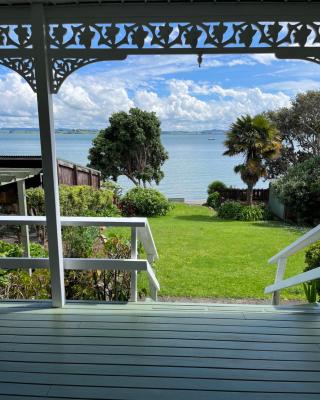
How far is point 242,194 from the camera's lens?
17.2 m

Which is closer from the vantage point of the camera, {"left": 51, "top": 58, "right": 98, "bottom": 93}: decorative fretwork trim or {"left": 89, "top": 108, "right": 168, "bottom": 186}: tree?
{"left": 51, "top": 58, "right": 98, "bottom": 93}: decorative fretwork trim

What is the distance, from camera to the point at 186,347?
253 centimetres

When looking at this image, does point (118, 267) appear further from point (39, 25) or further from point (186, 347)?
point (39, 25)

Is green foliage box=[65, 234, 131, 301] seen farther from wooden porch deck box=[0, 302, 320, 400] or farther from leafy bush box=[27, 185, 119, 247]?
leafy bush box=[27, 185, 119, 247]

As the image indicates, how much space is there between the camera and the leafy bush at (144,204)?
47.8 feet

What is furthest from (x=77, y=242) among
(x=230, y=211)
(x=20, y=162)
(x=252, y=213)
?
(x=252, y=213)

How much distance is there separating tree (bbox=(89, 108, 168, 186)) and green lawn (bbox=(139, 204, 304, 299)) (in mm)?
6252

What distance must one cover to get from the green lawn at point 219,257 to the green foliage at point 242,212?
2.66ft

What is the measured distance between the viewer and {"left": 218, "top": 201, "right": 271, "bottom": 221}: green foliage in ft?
47.1

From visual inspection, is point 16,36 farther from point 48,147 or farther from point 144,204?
point 144,204

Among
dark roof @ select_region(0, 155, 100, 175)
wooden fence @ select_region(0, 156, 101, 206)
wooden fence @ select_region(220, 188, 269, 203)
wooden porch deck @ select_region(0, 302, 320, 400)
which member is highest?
dark roof @ select_region(0, 155, 100, 175)

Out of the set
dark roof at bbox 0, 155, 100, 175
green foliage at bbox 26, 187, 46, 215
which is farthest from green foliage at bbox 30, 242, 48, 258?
dark roof at bbox 0, 155, 100, 175

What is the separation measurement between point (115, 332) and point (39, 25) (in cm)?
209

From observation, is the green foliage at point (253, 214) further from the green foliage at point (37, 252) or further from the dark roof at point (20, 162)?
the green foliage at point (37, 252)
